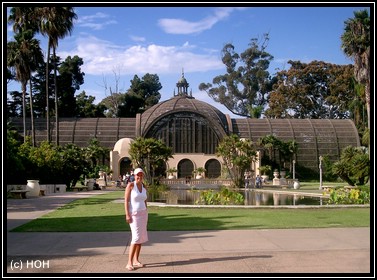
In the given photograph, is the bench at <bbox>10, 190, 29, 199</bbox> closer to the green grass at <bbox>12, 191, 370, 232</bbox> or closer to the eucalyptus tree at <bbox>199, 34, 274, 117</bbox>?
the green grass at <bbox>12, 191, 370, 232</bbox>

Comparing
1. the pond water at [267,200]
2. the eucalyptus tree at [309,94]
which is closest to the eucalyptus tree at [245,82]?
the eucalyptus tree at [309,94]

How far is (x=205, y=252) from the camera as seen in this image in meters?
8.98

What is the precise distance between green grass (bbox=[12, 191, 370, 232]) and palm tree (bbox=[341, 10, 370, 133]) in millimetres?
18492

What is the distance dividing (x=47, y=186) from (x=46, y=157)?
2.65 metres

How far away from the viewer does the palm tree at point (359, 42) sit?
3312cm

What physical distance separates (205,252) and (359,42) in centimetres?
2863

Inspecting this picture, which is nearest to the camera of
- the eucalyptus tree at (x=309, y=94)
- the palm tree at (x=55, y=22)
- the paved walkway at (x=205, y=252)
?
the paved walkway at (x=205, y=252)

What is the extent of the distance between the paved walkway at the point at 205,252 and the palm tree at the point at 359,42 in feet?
79.2

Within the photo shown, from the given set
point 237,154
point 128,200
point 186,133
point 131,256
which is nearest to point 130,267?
point 131,256

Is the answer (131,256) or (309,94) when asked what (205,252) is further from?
(309,94)

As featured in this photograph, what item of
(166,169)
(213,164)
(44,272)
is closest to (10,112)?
(166,169)

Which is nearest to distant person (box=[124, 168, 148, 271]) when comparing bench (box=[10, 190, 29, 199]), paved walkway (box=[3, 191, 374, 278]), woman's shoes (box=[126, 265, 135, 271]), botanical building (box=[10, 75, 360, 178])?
woman's shoes (box=[126, 265, 135, 271])

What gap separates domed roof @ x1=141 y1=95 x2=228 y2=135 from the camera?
55531mm

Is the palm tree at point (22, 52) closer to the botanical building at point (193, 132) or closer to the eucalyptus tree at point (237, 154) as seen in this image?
the botanical building at point (193, 132)
